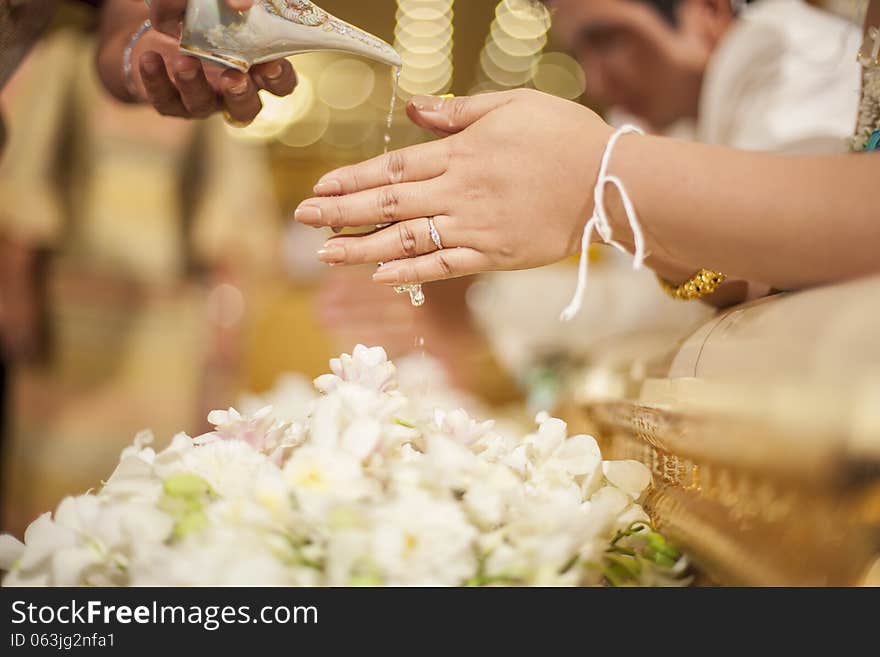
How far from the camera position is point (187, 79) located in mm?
845

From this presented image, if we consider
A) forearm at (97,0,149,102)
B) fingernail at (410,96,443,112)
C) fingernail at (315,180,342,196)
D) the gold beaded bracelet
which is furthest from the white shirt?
forearm at (97,0,149,102)

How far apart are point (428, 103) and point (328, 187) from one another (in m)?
0.14

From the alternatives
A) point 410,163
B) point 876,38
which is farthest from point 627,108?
point 410,163

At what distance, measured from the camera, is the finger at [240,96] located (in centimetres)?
82

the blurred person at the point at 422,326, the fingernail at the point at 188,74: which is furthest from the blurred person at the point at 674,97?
the fingernail at the point at 188,74

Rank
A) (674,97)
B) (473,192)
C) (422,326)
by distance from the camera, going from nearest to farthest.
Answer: (473,192), (674,97), (422,326)

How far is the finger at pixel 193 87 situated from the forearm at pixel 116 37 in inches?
5.9

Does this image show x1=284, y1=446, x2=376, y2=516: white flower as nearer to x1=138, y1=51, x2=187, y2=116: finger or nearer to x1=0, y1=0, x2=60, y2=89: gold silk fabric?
x1=138, y1=51, x2=187, y2=116: finger

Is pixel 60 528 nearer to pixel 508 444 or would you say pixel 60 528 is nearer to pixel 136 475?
pixel 136 475

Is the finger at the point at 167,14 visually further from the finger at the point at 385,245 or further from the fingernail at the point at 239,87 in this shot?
the finger at the point at 385,245

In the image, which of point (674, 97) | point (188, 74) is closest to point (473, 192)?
point (188, 74)

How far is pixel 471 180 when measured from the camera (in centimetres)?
72

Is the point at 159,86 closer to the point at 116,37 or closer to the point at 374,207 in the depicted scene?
the point at 116,37
